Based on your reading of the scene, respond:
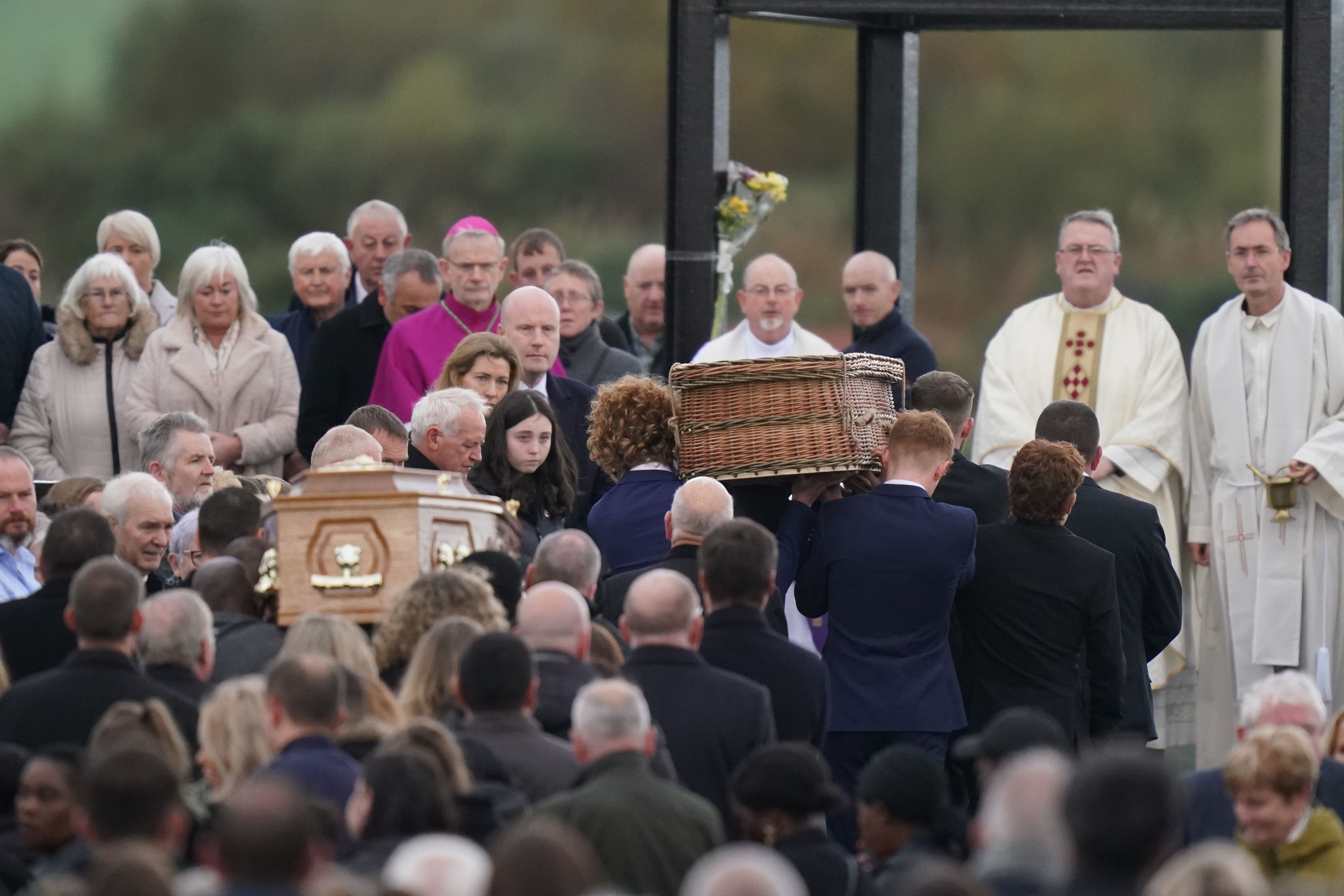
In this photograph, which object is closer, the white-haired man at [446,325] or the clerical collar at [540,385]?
the clerical collar at [540,385]

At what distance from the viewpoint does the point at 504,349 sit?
916 centimetres

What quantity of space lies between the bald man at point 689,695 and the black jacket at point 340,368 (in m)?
4.39

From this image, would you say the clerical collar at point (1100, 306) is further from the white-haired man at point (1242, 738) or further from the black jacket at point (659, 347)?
the white-haired man at point (1242, 738)

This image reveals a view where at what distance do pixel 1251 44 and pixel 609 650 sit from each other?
→ 10225mm

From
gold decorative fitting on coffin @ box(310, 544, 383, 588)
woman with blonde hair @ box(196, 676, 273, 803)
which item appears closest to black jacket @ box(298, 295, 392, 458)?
gold decorative fitting on coffin @ box(310, 544, 383, 588)

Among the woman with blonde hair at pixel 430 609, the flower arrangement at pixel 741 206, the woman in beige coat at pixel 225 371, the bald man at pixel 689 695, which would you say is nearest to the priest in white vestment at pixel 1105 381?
the flower arrangement at pixel 741 206

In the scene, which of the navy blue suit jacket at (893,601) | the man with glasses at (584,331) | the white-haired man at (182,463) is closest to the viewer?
the navy blue suit jacket at (893,601)

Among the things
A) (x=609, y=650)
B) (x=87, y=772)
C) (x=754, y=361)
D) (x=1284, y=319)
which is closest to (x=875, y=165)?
(x=1284, y=319)

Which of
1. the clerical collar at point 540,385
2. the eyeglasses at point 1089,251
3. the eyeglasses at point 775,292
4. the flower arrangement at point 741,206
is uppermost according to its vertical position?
the flower arrangement at point 741,206

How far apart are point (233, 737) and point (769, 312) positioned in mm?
5812

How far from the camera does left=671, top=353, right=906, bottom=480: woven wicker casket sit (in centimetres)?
772

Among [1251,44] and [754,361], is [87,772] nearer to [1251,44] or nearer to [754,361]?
[754,361]

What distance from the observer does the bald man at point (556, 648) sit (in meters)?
6.18

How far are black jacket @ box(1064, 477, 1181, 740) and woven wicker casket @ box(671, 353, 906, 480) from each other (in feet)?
3.12
